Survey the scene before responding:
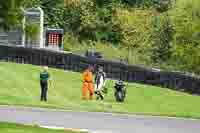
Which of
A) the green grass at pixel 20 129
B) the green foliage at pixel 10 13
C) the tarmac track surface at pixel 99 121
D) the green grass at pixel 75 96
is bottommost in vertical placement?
the green grass at pixel 75 96

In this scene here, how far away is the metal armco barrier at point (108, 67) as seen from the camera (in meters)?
40.1

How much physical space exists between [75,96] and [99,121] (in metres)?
8.75

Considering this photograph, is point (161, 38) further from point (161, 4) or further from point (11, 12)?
point (11, 12)

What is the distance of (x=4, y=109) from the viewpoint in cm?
2628

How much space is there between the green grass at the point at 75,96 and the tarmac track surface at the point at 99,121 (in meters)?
1.85

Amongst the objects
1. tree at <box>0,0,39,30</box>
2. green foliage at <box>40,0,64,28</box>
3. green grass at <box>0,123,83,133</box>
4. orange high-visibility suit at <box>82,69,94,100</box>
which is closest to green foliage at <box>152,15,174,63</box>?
green foliage at <box>40,0,64,28</box>

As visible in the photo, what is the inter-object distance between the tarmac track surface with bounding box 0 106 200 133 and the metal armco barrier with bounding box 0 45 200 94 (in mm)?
13060

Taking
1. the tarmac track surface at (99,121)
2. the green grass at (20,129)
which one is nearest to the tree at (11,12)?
the green grass at (20,129)

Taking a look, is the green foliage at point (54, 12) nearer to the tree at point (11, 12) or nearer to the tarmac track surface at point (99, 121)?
the tarmac track surface at point (99, 121)

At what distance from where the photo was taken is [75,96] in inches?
1291

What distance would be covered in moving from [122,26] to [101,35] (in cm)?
274

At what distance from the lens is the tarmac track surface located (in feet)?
72.9

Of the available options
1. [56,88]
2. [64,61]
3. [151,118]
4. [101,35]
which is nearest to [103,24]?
[101,35]

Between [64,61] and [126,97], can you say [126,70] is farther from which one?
[126,97]
